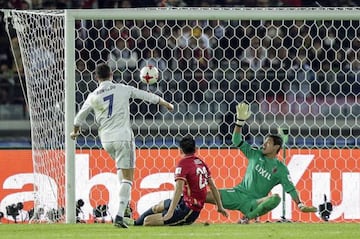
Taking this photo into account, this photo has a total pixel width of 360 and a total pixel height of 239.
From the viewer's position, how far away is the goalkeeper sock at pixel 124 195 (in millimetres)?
11875

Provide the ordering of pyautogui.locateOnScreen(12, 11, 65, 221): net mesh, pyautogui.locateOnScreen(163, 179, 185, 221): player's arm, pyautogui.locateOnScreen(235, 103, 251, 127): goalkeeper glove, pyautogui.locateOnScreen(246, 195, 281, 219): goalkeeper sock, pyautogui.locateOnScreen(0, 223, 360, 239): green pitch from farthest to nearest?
pyautogui.locateOnScreen(12, 11, 65, 221): net mesh, pyautogui.locateOnScreen(235, 103, 251, 127): goalkeeper glove, pyautogui.locateOnScreen(246, 195, 281, 219): goalkeeper sock, pyautogui.locateOnScreen(163, 179, 185, 221): player's arm, pyautogui.locateOnScreen(0, 223, 360, 239): green pitch

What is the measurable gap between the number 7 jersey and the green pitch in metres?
0.24

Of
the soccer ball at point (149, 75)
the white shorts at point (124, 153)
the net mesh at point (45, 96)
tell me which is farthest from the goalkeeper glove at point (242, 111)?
the net mesh at point (45, 96)

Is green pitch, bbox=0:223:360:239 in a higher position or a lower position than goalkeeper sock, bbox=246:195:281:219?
lower

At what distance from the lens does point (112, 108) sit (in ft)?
39.8

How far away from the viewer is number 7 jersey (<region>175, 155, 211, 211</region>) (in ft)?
39.7

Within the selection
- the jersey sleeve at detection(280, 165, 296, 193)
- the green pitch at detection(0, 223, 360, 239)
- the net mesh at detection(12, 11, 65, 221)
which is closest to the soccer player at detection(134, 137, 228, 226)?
the green pitch at detection(0, 223, 360, 239)

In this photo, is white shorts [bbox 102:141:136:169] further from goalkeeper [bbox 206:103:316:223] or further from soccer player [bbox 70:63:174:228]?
goalkeeper [bbox 206:103:316:223]

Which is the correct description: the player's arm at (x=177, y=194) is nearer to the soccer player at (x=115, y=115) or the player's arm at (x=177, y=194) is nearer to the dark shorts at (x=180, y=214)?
the dark shorts at (x=180, y=214)

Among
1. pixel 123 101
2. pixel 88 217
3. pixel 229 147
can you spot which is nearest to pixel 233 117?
pixel 229 147

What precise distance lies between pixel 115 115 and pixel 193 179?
0.93 m

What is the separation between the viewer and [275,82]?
15203mm

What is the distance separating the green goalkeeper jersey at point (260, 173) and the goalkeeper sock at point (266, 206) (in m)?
0.23

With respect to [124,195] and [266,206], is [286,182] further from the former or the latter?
[124,195]
